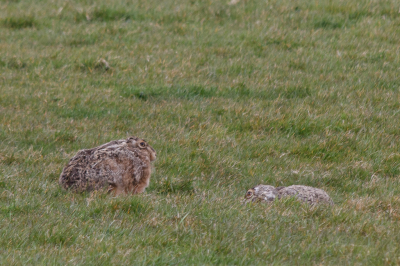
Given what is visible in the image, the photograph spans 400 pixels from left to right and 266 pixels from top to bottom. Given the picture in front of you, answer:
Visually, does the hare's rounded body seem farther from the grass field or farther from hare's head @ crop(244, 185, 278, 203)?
hare's head @ crop(244, 185, 278, 203)

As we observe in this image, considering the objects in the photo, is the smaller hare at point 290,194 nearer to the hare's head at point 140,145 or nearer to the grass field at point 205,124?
the grass field at point 205,124

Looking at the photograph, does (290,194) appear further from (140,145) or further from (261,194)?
(140,145)

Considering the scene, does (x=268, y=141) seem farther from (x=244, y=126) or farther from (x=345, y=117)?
(x=345, y=117)

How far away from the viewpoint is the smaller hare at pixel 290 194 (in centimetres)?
720

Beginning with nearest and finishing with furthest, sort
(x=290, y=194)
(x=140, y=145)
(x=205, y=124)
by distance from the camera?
(x=290, y=194) < (x=140, y=145) < (x=205, y=124)

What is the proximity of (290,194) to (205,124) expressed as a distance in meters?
3.30

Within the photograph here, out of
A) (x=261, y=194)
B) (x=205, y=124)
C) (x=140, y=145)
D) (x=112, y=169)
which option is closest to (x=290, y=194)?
(x=261, y=194)

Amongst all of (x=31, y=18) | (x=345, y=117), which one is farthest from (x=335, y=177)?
(x=31, y=18)

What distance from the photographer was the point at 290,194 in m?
7.34

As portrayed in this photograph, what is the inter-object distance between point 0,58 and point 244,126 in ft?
20.6

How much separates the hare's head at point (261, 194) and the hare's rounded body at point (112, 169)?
1.37 m

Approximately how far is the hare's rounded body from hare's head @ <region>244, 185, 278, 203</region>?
1369 millimetres

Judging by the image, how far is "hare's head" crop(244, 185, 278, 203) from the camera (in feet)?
24.0

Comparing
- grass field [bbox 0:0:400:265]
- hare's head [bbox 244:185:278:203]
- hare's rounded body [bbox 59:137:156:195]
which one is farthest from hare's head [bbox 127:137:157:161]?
hare's head [bbox 244:185:278:203]
